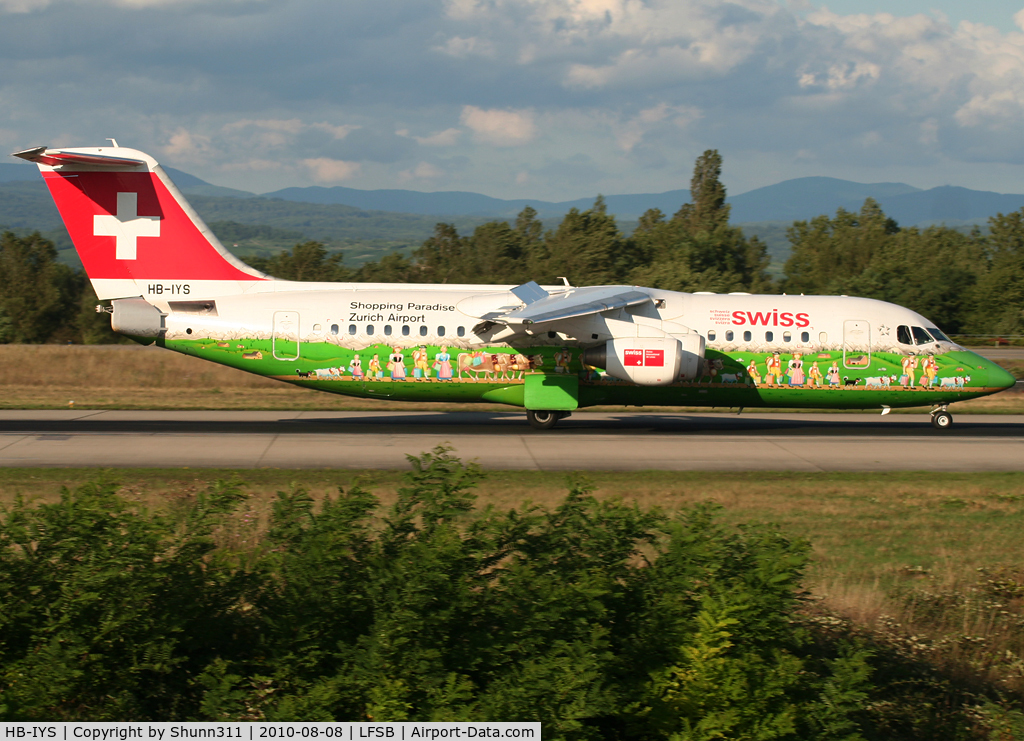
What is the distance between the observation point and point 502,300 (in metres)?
24.7

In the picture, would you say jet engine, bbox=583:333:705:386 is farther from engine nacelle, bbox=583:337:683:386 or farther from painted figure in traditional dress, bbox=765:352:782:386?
painted figure in traditional dress, bbox=765:352:782:386

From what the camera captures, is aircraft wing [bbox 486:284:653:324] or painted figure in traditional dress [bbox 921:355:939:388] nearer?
aircraft wing [bbox 486:284:653:324]

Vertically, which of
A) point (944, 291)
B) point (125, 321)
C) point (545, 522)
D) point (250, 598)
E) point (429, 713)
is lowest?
point (429, 713)

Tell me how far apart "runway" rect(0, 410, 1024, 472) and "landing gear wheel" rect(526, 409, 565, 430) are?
406 mm

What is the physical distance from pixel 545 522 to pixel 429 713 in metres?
2.42

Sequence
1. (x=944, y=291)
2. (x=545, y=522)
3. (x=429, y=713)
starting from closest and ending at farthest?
(x=429, y=713)
(x=545, y=522)
(x=944, y=291)

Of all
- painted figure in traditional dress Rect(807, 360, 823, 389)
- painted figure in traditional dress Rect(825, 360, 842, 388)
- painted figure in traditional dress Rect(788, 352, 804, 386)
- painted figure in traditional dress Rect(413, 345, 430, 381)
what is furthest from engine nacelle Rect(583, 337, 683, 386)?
painted figure in traditional dress Rect(413, 345, 430, 381)

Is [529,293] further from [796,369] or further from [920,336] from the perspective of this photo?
[920,336]

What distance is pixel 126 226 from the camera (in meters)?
24.9

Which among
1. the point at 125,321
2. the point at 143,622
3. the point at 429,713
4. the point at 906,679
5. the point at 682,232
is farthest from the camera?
the point at 682,232

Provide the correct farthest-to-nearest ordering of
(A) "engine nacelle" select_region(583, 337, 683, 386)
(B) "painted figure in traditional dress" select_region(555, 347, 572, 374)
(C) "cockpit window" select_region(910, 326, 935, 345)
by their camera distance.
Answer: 1. (C) "cockpit window" select_region(910, 326, 935, 345)
2. (B) "painted figure in traditional dress" select_region(555, 347, 572, 374)
3. (A) "engine nacelle" select_region(583, 337, 683, 386)

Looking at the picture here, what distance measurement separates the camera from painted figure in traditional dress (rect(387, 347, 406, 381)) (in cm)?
2486

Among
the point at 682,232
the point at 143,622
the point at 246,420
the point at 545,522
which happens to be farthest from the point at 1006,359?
the point at 143,622

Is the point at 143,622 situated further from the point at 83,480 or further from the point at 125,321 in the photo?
the point at 125,321
